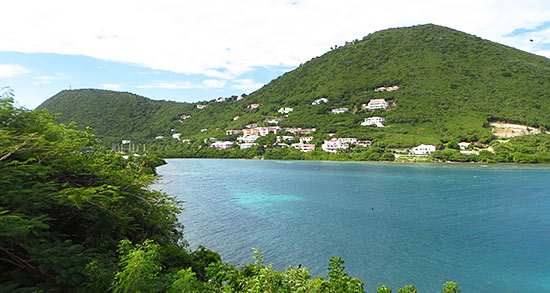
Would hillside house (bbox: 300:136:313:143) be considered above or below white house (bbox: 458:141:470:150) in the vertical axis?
above

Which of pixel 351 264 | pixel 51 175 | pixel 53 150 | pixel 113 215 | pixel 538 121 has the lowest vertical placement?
pixel 351 264

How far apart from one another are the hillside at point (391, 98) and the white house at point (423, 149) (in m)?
1.79

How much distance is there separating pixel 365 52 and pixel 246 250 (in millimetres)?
129392

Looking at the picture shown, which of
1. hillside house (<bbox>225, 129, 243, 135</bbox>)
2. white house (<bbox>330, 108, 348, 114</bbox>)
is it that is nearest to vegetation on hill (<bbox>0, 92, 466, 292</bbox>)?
hillside house (<bbox>225, 129, 243, 135</bbox>)

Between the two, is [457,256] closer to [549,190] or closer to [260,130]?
[549,190]

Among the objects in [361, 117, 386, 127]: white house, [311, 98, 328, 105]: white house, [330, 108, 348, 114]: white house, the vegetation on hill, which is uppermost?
[311, 98, 328, 105]: white house

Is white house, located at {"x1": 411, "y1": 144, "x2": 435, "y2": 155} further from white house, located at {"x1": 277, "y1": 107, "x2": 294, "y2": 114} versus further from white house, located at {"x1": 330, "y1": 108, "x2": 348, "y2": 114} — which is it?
white house, located at {"x1": 277, "y1": 107, "x2": 294, "y2": 114}

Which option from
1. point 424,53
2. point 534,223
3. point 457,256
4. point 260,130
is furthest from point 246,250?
point 424,53

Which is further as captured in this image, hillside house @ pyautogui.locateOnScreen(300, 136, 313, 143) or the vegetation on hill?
hillside house @ pyautogui.locateOnScreen(300, 136, 313, 143)

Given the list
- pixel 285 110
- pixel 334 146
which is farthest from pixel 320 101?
pixel 334 146

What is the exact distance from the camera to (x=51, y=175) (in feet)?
17.8

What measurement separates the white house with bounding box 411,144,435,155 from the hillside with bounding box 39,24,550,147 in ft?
5.88

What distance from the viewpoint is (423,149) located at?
63.9m

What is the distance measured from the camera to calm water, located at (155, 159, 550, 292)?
12.4m
